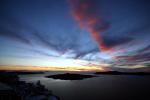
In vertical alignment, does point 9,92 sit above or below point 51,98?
above

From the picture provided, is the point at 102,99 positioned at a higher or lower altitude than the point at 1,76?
lower

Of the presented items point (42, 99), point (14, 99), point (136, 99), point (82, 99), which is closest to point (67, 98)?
point (82, 99)

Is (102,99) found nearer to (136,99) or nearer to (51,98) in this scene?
(136,99)

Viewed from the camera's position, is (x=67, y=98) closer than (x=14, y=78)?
Yes

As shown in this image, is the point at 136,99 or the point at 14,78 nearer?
the point at 136,99

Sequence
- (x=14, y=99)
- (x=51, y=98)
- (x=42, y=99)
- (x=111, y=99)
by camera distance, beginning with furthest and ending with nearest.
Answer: (x=111, y=99) < (x=51, y=98) < (x=42, y=99) < (x=14, y=99)

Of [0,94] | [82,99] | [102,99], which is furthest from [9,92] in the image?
[102,99]

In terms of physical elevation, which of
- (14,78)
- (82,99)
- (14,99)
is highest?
(14,78)

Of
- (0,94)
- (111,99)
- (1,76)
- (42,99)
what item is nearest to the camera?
(0,94)

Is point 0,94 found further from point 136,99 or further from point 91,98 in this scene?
point 136,99
